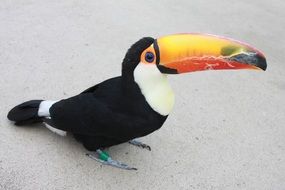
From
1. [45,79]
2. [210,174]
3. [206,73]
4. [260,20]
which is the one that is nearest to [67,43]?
[45,79]

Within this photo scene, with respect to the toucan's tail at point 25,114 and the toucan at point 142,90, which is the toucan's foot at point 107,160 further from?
the toucan's tail at point 25,114

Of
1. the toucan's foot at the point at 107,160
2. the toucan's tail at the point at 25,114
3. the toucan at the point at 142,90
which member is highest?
the toucan at the point at 142,90

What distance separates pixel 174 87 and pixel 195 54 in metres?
1.17

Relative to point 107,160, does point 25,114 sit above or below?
above

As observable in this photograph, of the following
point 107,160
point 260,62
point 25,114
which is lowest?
point 107,160

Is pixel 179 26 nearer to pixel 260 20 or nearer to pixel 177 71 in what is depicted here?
pixel 260 20

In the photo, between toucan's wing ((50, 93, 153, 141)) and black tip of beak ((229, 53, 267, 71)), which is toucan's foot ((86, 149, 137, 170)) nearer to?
toucan's wing ((50, 93, 153, 141))

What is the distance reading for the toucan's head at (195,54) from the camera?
1916 millimetres

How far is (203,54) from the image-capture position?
193 centimetres

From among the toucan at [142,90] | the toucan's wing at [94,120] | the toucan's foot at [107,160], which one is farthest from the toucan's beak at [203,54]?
the toucan's foot at [107,160]

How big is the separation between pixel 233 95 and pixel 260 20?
1.68 metres

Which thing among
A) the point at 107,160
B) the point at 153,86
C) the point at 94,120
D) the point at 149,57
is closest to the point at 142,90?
the point at 153,86

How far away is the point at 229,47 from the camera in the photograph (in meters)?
1.91

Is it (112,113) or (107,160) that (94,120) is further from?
(107,160)
